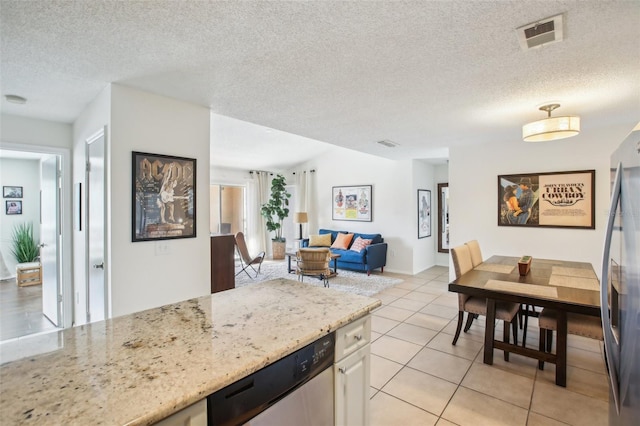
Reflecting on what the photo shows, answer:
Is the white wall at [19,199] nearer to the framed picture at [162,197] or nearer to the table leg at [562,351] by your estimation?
the framed picture at [162,197]

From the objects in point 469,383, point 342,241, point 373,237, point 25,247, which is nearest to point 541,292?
point 469,383

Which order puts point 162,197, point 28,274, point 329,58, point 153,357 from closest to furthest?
point 153,357, point 329,58, point 162,197, point 28,274

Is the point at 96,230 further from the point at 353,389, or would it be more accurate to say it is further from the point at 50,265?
the point at 353,389

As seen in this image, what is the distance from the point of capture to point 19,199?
19.6 ft

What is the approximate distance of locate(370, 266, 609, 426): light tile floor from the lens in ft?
6.70

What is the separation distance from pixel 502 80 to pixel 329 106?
148cm

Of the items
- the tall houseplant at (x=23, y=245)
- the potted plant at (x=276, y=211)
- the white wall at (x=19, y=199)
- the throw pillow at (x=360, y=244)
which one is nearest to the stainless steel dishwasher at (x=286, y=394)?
the throw pillow at (x=360, y=244)

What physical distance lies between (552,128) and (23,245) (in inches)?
340

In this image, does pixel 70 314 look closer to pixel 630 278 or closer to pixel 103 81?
pixel 103 81

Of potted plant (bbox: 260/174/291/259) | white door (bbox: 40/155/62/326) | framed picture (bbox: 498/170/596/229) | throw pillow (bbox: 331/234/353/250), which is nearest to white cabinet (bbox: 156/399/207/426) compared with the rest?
white door (bbox: 40/155/62/326)

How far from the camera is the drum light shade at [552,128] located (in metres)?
2.66

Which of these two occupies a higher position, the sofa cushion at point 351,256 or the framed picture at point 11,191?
the framed picture at point 11,191

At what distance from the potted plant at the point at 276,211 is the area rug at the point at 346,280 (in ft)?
3.65

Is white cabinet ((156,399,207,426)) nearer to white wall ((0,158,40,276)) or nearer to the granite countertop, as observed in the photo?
the granite countertop
